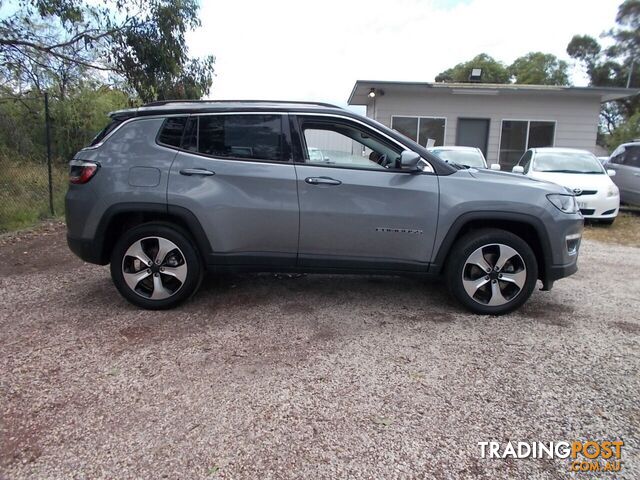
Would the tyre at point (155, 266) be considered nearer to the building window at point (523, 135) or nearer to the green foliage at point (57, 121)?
the green foliage at point (57, 121)

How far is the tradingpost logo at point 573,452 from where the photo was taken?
2.20 meters

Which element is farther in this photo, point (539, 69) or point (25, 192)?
point (539, 69)

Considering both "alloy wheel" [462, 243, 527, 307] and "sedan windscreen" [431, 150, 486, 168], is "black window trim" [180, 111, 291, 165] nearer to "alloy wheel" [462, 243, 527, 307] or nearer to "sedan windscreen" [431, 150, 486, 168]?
"alloy wheel" [462, 243, 527, 307]

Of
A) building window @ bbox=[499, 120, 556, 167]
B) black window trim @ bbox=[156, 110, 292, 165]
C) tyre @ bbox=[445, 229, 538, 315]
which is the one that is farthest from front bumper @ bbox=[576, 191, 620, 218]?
black window trim @ bbox=[156, 110, 292, 165]

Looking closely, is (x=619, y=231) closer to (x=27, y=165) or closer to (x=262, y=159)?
(x=262, y=159)

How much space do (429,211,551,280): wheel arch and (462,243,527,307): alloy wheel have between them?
197 mm

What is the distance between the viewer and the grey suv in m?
3.76

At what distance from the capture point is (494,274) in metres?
3.84

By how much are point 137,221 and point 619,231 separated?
856 centimetres

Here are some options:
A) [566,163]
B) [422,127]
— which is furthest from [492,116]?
[566,163]

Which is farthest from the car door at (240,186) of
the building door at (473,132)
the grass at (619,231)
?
the building door at (473,132)

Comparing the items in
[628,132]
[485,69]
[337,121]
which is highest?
[485,69]

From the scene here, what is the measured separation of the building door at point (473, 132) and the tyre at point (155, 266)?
1250 centimetres

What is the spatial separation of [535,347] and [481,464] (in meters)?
1.46
